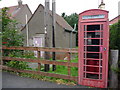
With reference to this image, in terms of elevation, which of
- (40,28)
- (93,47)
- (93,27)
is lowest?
(93,47)

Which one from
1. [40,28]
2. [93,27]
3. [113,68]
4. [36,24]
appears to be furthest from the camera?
[36,24]

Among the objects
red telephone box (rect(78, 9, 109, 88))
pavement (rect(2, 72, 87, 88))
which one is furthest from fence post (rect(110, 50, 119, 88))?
pavement (rect(2, 72, 87, 88))

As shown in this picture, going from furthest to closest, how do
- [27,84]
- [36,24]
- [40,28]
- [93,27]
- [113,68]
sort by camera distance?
[36,24] → [40,28] → [27,84] → [93,27] → [113,68]

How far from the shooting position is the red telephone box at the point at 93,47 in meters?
3.59

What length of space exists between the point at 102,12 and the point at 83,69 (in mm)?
1997

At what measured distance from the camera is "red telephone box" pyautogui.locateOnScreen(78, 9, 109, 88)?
141 inches

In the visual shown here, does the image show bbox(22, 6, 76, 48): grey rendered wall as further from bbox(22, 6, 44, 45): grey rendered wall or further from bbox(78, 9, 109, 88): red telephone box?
bbox(78, 9, 109, 88): red telephone box

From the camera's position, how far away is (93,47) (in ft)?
12.9

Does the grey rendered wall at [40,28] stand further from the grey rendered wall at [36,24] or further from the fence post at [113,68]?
the fence post at [113,68]

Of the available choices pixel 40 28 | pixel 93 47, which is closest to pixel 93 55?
pixel 93 47

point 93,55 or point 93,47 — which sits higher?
point 93,47

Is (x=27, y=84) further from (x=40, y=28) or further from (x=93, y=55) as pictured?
(x=40, y=28)

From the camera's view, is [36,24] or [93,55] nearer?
[93,55]

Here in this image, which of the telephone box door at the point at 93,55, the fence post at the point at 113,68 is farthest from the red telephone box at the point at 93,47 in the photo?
the fence post at the point at 113,68
